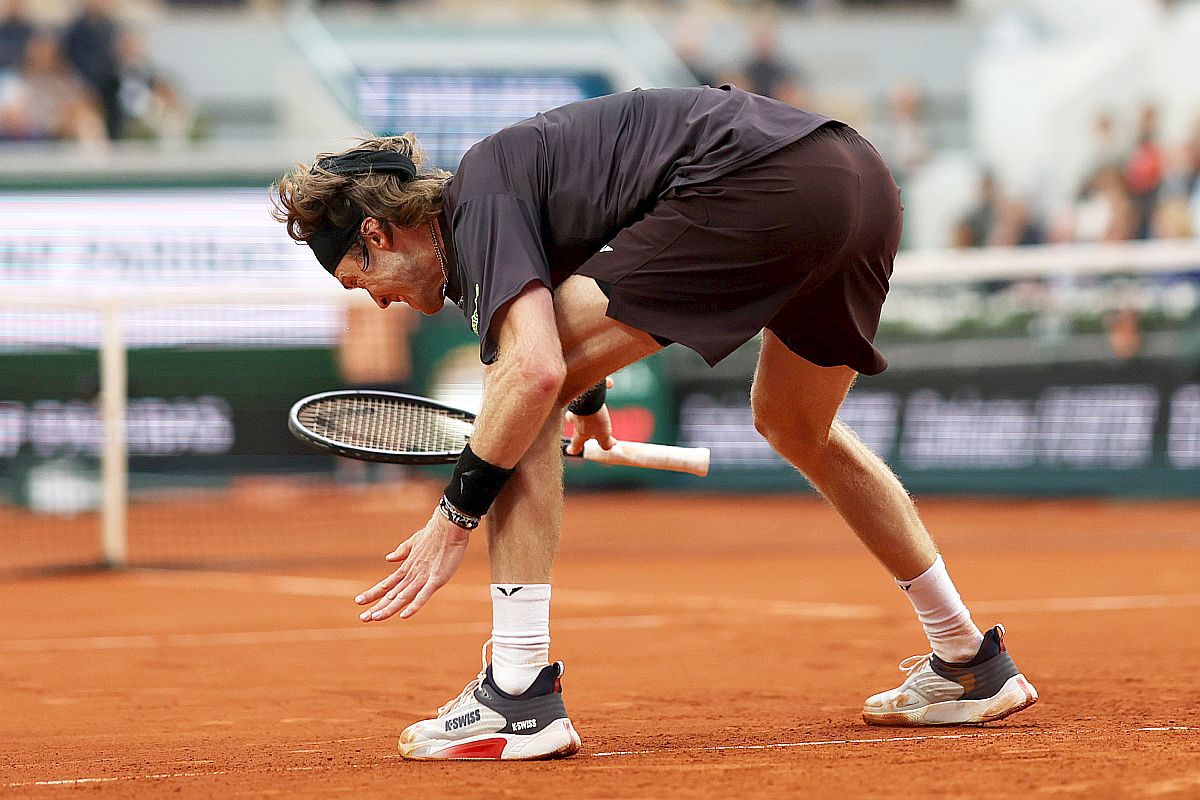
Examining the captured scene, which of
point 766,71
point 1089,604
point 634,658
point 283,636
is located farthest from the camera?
point 766,71

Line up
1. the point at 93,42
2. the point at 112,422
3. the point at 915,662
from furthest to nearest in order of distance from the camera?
→ the point at 93,42, the point at 112,422, the point at 915,662

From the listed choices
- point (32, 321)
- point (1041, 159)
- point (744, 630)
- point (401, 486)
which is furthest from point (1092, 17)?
point (744, 630)

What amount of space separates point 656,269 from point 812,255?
38 centimetres

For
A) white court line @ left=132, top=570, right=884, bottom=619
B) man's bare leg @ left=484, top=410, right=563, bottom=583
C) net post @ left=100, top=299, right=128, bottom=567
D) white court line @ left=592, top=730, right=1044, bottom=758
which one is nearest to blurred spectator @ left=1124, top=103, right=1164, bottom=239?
white court line @ left=132, top=570, right=884, bottom=619

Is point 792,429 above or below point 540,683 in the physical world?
above

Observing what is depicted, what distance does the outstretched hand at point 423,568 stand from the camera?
3.63m

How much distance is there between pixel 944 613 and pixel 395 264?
1.76 meters

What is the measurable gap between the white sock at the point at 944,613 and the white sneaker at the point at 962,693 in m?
0.03

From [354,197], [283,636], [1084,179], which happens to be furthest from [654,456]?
[1084,179]

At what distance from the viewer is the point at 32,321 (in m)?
11.9

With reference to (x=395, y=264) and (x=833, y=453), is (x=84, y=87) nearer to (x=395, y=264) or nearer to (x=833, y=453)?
(x=395, y=264)

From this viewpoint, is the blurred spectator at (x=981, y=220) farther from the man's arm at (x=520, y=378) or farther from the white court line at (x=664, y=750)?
the man's arm at (x=520, y=378)

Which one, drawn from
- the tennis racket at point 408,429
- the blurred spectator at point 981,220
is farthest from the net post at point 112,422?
the blurred spectator at point 981,220

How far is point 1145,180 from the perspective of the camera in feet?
44.9
